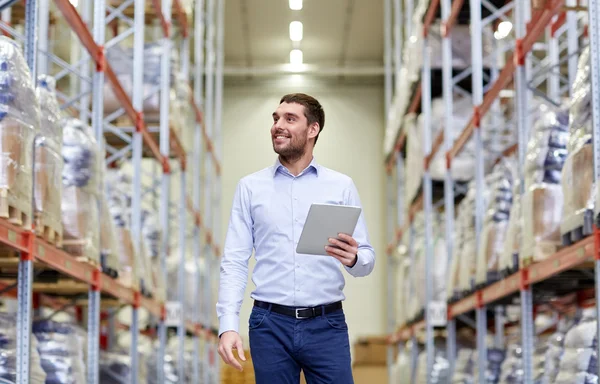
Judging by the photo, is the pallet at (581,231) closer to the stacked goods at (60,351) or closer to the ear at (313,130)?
the ear at (313,130)

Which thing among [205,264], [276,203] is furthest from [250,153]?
[276,203]

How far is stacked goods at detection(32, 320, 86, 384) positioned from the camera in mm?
7223

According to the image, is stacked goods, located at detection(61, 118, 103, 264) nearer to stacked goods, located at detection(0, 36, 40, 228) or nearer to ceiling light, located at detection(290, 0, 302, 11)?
stacked goods, located at detection(0, 36, 40, 228)

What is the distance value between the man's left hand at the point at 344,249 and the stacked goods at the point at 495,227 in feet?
17.8

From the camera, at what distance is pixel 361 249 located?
3795 mm

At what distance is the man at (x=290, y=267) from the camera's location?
367 centimetres

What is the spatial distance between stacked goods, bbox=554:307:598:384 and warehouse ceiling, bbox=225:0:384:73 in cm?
1531

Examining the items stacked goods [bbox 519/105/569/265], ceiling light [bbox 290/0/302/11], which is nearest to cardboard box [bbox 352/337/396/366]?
ceiling light [bbox 290/0/302/11]

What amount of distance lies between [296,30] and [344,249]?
1987 centimetres

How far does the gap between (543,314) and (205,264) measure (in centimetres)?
696

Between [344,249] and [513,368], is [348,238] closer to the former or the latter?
[344,249]

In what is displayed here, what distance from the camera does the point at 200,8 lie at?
54.5 feet

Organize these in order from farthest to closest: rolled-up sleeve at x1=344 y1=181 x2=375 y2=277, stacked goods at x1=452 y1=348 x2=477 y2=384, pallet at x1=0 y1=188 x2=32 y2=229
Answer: stacked goods at x1=452 y1=348 x2=477 y2=384 → pallet at x1=0 y1=188 x2=32 y2=229 → rolled-up sleeve at x1=344 y1=181 x2=375 y2=277

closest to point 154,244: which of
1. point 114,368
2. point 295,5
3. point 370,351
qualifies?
point 114,368
